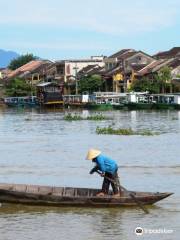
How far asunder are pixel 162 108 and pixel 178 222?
55.0 meters

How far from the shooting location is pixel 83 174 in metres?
20.8

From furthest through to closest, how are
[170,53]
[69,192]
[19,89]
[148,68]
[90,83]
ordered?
[19,89] → [170,53] → [90,83] → [148,68] → [69,192]

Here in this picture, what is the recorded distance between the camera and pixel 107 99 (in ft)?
252

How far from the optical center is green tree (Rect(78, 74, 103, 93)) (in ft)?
298

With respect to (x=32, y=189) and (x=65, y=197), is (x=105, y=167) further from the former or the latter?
(x=32, y=189)

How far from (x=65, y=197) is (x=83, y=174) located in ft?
20.8

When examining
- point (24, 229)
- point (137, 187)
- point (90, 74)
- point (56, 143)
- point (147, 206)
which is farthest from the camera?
point (90, 74)

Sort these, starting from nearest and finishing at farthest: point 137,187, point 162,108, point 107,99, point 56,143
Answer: point 137,187
point 56,143
point 162,108
point 107,99

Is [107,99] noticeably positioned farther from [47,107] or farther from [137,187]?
[137,187]

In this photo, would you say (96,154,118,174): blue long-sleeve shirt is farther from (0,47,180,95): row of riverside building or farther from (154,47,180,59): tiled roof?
(154,47,180,59): tiled roof

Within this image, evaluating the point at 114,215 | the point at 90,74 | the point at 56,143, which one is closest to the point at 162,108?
the point at 90,74

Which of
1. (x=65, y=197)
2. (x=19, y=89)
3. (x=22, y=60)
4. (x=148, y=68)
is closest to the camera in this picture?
(x=65, y=197)

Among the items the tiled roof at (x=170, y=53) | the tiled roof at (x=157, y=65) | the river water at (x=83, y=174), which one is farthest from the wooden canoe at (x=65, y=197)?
the tiled roof at (x=170, y=53)

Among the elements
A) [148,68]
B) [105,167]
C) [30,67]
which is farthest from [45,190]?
[30,67]
